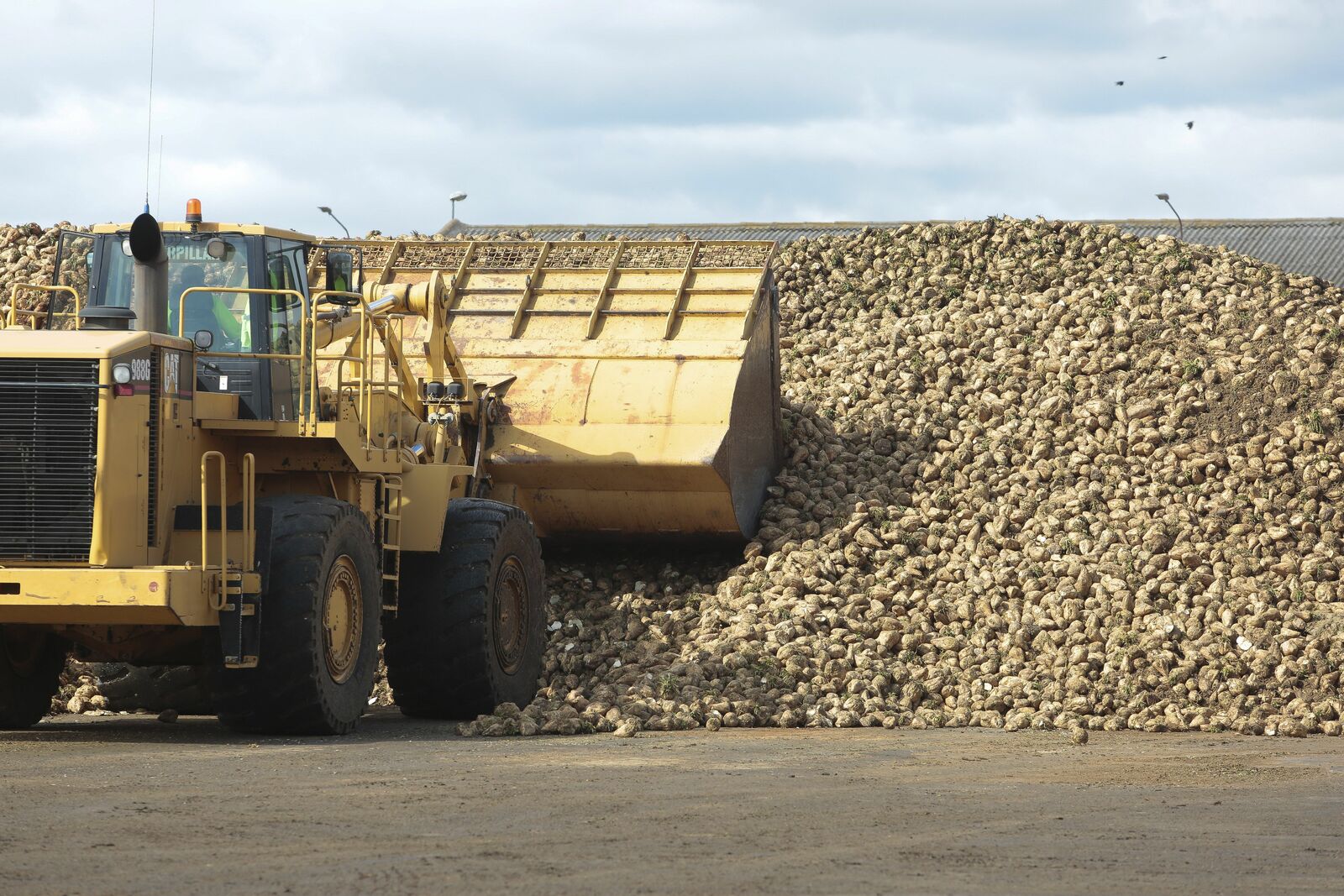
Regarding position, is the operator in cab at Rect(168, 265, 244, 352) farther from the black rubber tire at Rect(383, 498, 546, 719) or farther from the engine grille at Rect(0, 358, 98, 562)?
the black rubber tire at Rect(383, 498, 546, 719)

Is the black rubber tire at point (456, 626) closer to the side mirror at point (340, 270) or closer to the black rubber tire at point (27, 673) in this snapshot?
the side mirror at point (340, 270)

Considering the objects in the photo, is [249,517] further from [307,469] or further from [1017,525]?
[1017,525]

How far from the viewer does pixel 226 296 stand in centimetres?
1051

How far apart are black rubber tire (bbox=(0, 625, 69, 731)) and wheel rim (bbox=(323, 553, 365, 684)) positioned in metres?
1.75

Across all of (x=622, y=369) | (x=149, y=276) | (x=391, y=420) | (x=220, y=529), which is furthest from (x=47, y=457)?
(x=622, y=369)

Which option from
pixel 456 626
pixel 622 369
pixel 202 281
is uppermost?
pixel 202 281

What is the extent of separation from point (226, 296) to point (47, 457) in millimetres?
1675

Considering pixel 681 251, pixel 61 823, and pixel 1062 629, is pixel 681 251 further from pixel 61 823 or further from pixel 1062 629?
pixel 61 823

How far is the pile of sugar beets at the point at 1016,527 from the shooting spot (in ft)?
40.0

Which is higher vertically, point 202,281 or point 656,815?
point 202,281

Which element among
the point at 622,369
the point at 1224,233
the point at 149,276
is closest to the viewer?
the point at 149,276

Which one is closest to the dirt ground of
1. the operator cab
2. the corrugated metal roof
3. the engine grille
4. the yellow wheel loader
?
the yellow wheel loader

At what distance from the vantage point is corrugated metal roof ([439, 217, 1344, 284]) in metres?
27.0

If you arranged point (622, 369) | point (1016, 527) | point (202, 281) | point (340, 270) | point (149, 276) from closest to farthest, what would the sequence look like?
point (149, 276)
point (202, 281)
point (340, 270)
point (1016, 527)
point (622, 369)
